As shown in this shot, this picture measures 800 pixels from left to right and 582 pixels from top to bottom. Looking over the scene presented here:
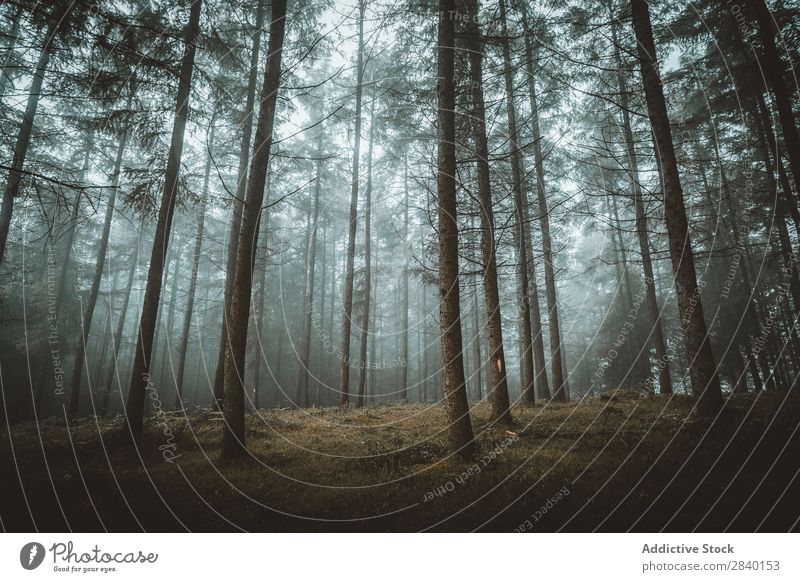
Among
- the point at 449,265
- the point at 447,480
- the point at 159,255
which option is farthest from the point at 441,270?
the point at 159,255

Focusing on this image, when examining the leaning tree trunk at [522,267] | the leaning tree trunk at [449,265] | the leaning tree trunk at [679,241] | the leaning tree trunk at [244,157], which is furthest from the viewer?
the leaning tree trunk at [244,157]

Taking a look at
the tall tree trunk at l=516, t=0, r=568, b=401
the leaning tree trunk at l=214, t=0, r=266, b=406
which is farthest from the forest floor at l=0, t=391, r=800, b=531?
the leaning tree trunk at l=214, t=0, r=266, b=406

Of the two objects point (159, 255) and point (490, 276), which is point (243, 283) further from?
point (490, 276)

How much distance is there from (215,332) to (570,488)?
34.2m

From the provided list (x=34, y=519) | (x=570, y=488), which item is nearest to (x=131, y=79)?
(x=34, y=519)

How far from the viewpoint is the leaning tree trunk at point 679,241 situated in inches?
265

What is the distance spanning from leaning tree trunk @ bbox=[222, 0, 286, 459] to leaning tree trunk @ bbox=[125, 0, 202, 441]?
271 cm

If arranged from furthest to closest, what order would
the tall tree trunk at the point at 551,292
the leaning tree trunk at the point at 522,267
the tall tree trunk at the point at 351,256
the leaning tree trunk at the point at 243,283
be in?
1. the tall tree trunk at the point at 351,256
2. the tall tree trunk at the point at 551,292
3. the leaning tree trunk at the point at 522,267
4. the leaning tree trunk at the point at 243,283

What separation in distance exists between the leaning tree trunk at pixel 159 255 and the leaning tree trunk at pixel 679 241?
10.4 metres

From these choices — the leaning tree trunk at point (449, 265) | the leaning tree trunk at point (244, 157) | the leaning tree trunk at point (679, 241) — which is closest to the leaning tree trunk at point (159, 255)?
the leaning tree trunk at point (244, 157)

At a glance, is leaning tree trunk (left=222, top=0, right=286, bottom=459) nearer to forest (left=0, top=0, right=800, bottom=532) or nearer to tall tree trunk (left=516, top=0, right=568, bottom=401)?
forest (left=0, top=0, right=800, bottom=532)

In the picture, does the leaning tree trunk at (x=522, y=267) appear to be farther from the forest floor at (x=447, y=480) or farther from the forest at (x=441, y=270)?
the forest floor at (x=447, y=480)

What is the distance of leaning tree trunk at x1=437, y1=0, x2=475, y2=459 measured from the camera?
19.0ft
